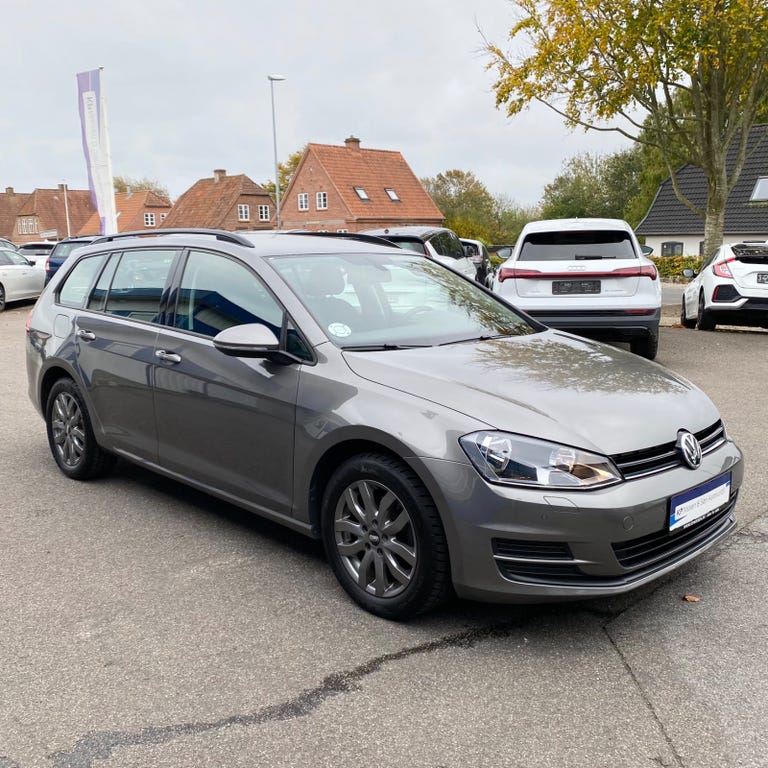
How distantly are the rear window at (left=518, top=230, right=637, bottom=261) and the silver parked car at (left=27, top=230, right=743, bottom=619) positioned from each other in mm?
4730

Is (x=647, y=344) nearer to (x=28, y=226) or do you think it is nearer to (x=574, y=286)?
(x=574, y=286)

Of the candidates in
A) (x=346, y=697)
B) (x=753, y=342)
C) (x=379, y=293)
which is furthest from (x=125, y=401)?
(x=753, y=342)

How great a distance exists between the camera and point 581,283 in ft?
30.4

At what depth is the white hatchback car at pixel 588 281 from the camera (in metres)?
9.13

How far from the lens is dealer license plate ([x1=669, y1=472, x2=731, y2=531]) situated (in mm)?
3240

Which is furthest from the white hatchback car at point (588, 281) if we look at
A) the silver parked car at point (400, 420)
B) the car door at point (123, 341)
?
the car door at point (123, 341)

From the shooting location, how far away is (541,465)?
308 cm

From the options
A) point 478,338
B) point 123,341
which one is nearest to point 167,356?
point 123,341

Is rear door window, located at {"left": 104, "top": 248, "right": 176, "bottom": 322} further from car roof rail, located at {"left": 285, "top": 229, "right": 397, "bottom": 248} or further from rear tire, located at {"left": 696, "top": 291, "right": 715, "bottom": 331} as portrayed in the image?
rear tire, located at {"left": 696, "top": 291, "right": 715, "bottom": 331}

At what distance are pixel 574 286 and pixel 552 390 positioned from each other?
608 cm

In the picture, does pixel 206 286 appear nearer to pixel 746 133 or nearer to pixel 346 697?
pixel 346 697

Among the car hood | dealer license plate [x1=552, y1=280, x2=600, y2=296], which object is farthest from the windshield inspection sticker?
dealer license plate [x1=552, y1=280, x2=600, y2=296]

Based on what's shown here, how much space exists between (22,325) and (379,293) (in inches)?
587

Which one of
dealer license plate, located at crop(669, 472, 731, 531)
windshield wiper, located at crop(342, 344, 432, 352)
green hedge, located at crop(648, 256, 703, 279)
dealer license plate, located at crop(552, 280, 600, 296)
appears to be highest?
windshield wiper, located at crop(342, 344, 432, 352)
